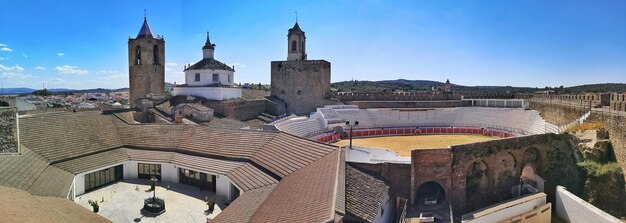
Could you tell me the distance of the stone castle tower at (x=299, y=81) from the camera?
3988 centimetres

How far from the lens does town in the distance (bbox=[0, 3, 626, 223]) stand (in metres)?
12.5

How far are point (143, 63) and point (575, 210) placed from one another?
3285cm

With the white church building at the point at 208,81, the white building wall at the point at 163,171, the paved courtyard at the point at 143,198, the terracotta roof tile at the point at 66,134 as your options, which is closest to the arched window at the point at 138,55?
the white church building at the point at 208,81

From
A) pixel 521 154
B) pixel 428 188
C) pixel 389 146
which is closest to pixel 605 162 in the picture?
pixel 521 154

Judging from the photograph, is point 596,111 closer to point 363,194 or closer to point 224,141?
point 363,194

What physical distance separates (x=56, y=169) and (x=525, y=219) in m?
22.7

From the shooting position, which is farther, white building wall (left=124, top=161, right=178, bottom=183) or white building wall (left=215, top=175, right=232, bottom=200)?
white building wall (left=124, top=161, right=178, bottom=183)

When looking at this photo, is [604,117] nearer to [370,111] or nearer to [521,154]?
[521,154]

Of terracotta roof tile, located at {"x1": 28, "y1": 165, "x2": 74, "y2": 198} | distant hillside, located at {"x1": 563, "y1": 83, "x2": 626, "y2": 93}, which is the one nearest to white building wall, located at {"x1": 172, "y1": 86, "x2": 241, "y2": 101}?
terracotta roof tile, located at {"x1": 28, "y1": 165, "x2": 74, "y2": 198}

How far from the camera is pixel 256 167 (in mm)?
16078

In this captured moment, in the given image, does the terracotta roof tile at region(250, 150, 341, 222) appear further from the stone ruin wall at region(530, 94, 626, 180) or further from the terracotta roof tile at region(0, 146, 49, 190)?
the stone ruin wall at region(530, 94, 626, 180)

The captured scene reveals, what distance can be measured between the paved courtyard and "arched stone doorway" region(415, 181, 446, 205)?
34.9ft

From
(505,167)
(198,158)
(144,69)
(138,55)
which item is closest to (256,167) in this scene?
(198,158)

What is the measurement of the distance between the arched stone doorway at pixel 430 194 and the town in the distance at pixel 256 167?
7cm
